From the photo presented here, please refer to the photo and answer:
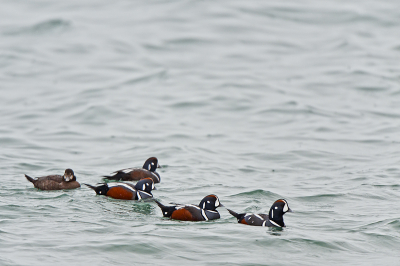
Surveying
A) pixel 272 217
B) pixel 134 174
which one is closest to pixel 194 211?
pixel 272 217

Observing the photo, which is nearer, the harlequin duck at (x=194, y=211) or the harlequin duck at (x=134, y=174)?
the harlequin duck at (x=194, y=211)

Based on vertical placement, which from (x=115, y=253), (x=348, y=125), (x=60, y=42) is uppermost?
(x=60, y=42)

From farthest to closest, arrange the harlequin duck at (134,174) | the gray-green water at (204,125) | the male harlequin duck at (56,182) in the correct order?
the harlequin duck at (134,174)
the male harlequin duck at (56,182)
the gray-green water at (204,125)

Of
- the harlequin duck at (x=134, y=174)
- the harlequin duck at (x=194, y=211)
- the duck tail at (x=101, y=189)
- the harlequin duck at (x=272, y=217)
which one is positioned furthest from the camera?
the harlequin duck at (x=134, y=174)

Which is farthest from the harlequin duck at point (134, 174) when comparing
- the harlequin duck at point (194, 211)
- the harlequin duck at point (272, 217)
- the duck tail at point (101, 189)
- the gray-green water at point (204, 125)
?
the harlequin duck at point (272, 217)

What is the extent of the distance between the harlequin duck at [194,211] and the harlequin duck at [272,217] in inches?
23.9

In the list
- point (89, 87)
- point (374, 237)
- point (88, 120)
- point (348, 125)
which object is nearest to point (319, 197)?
point (374, 237)

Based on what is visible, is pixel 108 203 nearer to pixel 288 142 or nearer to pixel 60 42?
pixel 288 142

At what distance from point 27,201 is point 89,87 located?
13.5 meters

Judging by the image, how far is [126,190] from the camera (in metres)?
14.1

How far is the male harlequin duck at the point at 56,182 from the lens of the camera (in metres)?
14.1

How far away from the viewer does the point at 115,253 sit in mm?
10422

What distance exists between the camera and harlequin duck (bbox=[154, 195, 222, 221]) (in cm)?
1238

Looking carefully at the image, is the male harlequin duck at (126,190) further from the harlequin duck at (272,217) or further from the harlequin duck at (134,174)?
the harlequin duck at (272,217)
